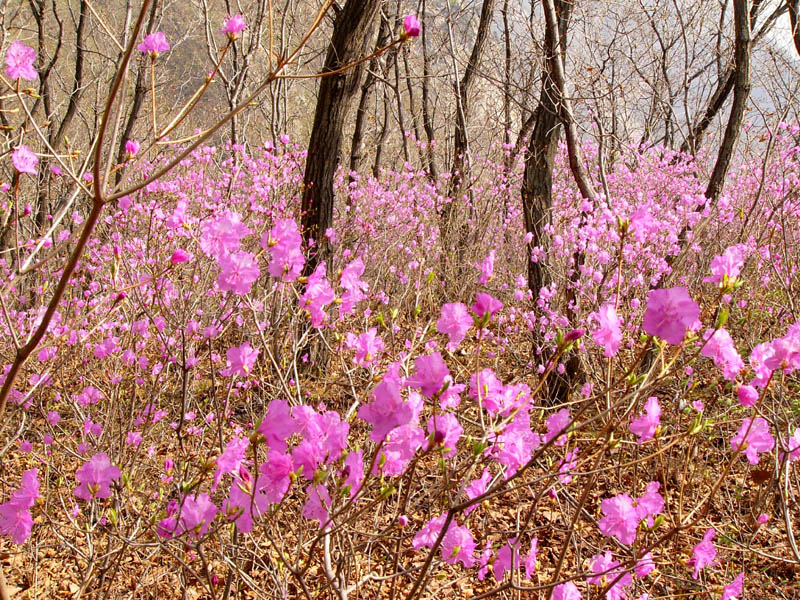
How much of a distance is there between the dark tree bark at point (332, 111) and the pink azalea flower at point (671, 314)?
3481 millimetres

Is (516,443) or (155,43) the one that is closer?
(516,443)

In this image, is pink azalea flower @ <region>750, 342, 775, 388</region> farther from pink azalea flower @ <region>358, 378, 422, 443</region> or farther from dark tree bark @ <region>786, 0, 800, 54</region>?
dark tree bark @ <region>786, 0, 800, 54</region>

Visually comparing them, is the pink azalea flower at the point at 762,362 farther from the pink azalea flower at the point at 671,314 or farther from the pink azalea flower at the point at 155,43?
the pink azalea flower at the point at 155,43

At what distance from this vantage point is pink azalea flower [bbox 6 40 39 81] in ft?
4.96

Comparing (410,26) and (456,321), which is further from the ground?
(410,26)

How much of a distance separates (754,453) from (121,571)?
8.60 ft

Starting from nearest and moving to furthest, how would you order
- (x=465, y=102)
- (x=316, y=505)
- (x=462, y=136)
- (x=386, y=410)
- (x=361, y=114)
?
(x=386, y=410)
(x=316, y=505)
(x=361, y=114)
(x=462, y=136)
(x=465, y=102)

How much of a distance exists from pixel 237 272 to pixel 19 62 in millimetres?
911

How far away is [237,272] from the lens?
1.33m

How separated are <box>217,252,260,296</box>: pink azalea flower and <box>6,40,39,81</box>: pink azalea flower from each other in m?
0.77

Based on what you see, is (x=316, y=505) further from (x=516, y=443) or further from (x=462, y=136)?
(x=462, y=136)

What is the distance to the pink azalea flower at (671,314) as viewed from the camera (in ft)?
3.57

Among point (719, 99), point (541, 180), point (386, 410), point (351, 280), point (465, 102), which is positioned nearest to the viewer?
point (386, 410)

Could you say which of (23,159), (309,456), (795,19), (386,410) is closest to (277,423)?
(309,456)
